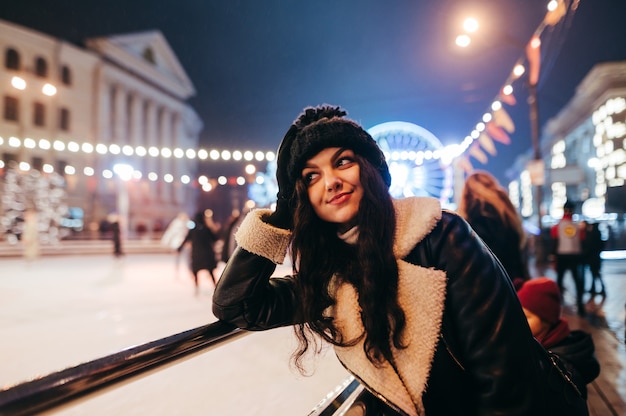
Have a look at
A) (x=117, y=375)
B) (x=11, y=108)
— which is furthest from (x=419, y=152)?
(x=11, y=108)

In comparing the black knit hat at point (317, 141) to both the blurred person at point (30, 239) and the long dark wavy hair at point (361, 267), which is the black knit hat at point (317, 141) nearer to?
the long dark wavy hair at point (361, 267)

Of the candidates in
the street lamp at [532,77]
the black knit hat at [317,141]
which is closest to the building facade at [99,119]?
the street lamp at [532,77]

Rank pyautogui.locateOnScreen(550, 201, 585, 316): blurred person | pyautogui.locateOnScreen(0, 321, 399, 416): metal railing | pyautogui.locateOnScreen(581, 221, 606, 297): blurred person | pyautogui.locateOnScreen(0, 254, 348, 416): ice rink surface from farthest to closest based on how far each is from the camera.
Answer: pyautogui.locateOnScreen(581, 221, 606, 297): blurred person → pyautogui.locateOnScreen(550, 201, 585, 316): blurred person → pyautogui.locateOnScreen(0, 254, 348, 416): ice rink surface → pyautogui.locateOnScreen(0, 321, 399, 416): metal railing

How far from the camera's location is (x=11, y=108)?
96.8 ft

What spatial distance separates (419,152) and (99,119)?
→ 32.2 meters

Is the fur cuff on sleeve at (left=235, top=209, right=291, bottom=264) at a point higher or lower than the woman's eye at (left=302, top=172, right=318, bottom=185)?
lower

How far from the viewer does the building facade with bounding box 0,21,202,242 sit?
28797 millimetres

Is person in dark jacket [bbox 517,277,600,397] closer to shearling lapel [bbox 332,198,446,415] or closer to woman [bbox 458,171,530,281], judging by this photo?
woman [bbox 458,171,530,281]

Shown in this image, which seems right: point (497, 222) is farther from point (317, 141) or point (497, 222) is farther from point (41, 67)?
point (41, 67)

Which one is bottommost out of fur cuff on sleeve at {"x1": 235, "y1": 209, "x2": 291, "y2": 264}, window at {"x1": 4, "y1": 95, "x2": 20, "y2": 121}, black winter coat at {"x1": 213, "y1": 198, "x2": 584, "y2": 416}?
black winter coat at {"x1": 213, "y1": 198, "x2": 584, "y2": 416}

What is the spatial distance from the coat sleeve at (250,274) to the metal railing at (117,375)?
6cm

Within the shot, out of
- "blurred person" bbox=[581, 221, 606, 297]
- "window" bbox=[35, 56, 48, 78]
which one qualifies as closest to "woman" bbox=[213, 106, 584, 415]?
"blurred person" bbox=[581, 221, 606, 297]

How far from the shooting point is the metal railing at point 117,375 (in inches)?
29.5

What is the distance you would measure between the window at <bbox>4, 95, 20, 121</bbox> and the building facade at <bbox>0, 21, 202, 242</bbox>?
0.21ft
